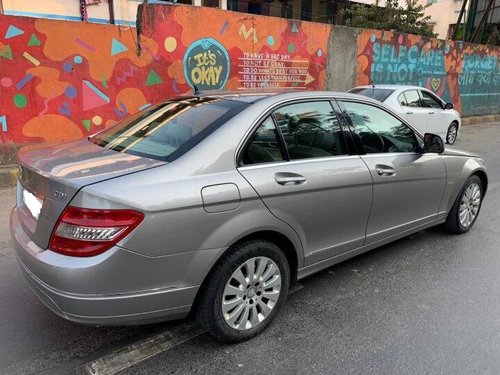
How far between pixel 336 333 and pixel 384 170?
137cm

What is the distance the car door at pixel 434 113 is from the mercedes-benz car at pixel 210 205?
6.75 m

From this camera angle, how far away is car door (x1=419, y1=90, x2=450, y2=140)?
9914 millimetres

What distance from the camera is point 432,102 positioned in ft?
33.6

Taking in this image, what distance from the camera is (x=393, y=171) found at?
144 inches

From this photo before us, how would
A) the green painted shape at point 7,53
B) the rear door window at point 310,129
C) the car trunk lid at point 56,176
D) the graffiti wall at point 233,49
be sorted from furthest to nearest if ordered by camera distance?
the graffiti wall at point 233,49, the green painted shape at point 7,53, the rear door window at point 310,129, the car trunk lid at point 56,176

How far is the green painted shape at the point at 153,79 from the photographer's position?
820 centimetres

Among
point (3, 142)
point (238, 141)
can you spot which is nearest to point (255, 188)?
point (238, 141)

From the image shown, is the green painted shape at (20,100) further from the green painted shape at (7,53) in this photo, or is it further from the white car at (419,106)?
the white car at (419,106)

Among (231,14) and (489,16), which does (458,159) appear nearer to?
(231,14)

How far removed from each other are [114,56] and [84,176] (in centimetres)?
594

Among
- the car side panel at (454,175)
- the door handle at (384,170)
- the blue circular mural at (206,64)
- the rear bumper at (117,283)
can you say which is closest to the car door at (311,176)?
the door handle at (384,170)

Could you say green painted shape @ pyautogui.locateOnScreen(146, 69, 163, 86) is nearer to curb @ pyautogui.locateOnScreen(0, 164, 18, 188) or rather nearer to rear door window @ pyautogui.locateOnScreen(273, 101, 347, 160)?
curb @ pyautogui.locateOnScreen(0, 164, 18, 188)

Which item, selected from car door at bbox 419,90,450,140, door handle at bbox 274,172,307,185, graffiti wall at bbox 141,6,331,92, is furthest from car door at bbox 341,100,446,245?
car door at bbox 419,90,450,140

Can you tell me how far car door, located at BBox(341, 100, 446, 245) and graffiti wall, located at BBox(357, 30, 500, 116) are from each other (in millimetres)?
8823
